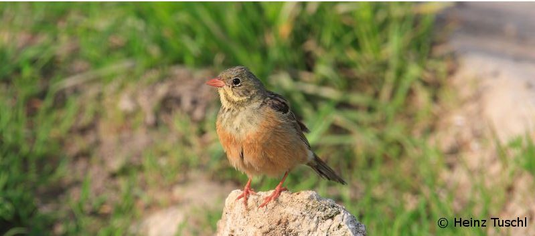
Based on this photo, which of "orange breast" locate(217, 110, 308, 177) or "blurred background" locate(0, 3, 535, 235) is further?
"blurred background" locate(0, 3, 535, 235)

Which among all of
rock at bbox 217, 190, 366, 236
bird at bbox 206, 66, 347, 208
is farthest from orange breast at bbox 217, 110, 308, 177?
rock at bbox 217, 190, 366, 236

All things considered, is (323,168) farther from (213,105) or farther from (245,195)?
(213,105)

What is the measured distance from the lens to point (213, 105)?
7.61 meters

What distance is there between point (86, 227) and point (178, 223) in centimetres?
78

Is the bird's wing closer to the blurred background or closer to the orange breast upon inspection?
the orange breast

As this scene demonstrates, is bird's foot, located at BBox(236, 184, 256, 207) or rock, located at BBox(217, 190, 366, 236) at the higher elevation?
bird's foot, located at BBox(236, 184, 256, 207)

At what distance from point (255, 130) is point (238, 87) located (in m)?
0.33

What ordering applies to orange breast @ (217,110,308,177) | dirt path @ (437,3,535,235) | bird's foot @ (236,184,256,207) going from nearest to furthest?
bird's foot @ (236,184,256,207), orange breast @ (217,110,308,177), dirt path @ (437,3,535,235)

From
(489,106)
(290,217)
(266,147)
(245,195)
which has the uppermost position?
(489,106)

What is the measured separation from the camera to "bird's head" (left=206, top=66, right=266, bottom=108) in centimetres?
497

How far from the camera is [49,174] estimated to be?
24.1 feet

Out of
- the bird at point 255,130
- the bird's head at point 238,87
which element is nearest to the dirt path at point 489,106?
the bird at point 255,130

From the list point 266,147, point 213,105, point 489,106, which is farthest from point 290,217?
point 489,106

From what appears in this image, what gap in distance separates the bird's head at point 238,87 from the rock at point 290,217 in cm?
59
